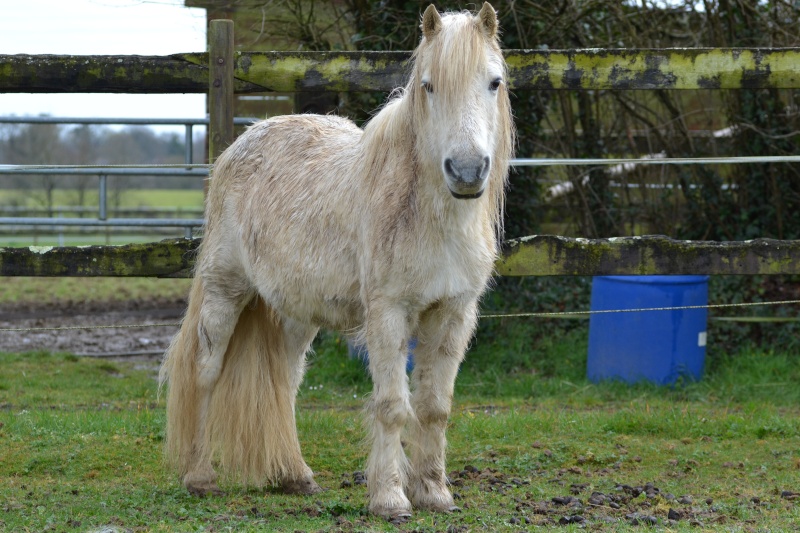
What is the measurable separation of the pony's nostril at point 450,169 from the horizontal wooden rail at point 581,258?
1441mm

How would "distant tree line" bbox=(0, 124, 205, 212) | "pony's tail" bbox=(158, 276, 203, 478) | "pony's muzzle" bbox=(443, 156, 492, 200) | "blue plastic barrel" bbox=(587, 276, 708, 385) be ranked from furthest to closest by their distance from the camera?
1. "distant tree line" bbox=(0, 124, 205, 212)
2. "blue plastic barrel" bbox=(587, 276, 708, 385)
3. "pony's tail" bbox=(158, 276, 203, 478)
4. "pony's muzzle" bbox=(443, 156, 492, 200)

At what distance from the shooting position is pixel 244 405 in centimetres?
Answer: 450

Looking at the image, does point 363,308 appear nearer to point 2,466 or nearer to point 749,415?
point 2,466

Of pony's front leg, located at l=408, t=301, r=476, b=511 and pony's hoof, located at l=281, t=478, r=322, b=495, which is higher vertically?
pony's front leg, located at l=408, t=301, r=476, b=511

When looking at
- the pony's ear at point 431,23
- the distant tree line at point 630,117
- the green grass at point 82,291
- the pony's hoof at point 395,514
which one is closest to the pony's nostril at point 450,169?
the pony's ear at point 431,23

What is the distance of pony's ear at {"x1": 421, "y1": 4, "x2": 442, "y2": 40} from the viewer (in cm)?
356

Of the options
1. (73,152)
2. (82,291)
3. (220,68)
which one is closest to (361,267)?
(220,68)

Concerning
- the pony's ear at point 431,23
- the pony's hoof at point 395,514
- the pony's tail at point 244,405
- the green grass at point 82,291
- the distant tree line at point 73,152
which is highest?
the distant tree line at point 73,152

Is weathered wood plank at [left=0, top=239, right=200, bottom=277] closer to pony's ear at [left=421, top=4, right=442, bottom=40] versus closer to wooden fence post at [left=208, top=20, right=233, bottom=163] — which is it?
wooden fence post at [left=208, top=20, right=233, bottom=163]

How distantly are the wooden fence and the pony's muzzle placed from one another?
144 cm

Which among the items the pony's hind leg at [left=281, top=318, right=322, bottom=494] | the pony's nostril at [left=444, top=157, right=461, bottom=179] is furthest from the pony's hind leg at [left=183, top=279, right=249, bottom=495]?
the pony's nostril at [left=444, top=157, right=461, bottom=179]

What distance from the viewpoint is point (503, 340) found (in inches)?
311

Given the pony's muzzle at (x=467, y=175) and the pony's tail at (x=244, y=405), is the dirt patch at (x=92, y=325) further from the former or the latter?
the pony's muzzle at (x=467, y=175)

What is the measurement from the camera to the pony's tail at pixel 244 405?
444 centimetres
